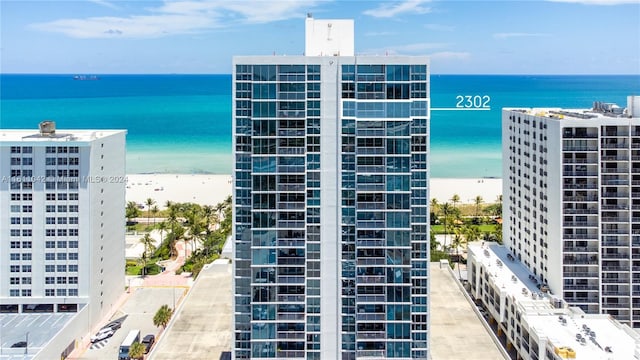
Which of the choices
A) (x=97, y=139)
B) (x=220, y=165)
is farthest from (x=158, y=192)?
(x=97, y=139)

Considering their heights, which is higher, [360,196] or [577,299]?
[360,196]

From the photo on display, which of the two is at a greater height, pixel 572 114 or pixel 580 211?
pixel 572 114

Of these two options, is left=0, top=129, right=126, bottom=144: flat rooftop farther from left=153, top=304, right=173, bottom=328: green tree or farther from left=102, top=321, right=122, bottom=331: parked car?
left=102, top=321, right=122, bottom=331: parked car

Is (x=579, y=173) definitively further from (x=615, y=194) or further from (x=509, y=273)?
(x=509, y=273)

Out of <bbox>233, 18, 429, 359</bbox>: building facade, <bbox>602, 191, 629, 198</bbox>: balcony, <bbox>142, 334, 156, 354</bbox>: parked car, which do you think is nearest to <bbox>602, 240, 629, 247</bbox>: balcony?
<bbox>602, 191, 629, 198</bbox>: balcony

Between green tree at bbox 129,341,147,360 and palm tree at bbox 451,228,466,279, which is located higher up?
palm tree at bbox 451,228,466,279

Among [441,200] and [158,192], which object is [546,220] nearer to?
[441,200]

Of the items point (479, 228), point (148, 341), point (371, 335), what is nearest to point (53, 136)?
point (148, 341)
